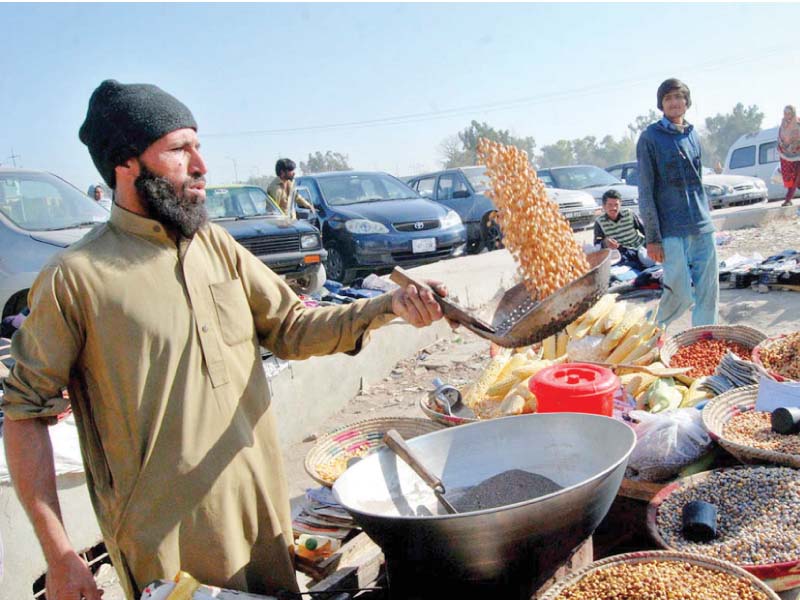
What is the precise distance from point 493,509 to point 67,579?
1.16 meters

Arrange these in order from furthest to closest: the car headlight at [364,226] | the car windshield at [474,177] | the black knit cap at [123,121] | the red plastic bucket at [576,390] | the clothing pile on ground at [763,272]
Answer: the car windshield at [474,177] < the car headlight at [364,226] < the clothing pile on ground at [763,272] < the red plastic bucket at [576,390] < the black knit cap at [123,121]

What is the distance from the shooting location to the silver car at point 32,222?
607 centimetres

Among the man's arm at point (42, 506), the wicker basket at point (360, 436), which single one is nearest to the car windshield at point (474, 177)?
the wicker basket at point (360, 436)

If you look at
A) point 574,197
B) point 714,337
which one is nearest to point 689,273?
point 714,337

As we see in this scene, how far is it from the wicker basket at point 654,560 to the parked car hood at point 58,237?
5.81 metres

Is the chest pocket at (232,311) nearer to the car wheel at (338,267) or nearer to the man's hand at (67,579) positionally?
the man's hand at (67,579)

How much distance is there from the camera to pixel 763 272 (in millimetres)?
8094

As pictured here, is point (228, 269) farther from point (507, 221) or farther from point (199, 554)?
point (507, 221)

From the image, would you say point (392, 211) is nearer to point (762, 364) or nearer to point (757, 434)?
point (762, 364)

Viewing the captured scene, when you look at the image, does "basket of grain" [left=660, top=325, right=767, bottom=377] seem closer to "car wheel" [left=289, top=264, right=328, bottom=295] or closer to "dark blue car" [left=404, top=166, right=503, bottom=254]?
"car wheel" [left=289, top=264, right=328, bottom=295]

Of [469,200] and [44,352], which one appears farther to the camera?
[469,200]

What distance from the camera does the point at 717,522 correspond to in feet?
6.72

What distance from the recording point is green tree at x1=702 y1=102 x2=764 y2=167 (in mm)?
66625

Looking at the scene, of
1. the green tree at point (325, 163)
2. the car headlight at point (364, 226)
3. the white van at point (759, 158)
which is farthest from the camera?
the green tree at point (325, 163)
